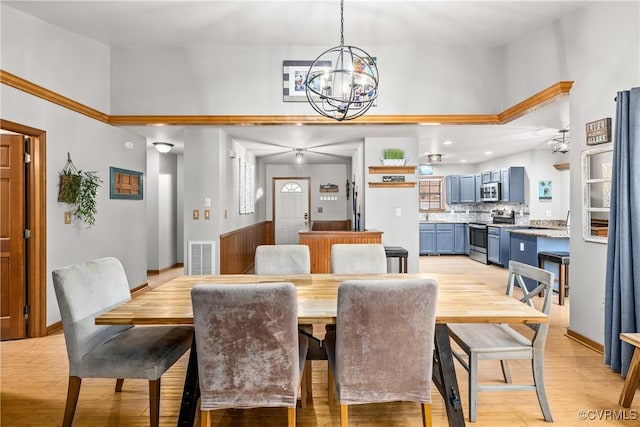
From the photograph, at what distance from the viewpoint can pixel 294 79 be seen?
4.18 meters

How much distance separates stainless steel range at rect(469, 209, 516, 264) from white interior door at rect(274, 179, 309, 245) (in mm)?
3884

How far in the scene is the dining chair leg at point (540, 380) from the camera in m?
1.95

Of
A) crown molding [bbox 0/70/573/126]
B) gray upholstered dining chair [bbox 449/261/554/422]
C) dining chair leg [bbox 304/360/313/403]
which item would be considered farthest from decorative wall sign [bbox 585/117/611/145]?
dining chair leg [bbox 304/360/313/403]

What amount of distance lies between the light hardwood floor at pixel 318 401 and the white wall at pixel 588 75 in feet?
1.58

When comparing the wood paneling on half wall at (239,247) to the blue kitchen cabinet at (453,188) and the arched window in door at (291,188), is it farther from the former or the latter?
the blue kitchen cabinet at (453,188)

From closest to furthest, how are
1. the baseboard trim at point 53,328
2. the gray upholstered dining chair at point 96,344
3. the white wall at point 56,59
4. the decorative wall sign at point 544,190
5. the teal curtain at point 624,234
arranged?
the gray upholstered dining chair at point 96,344 → the teal curtain at point 624,234 → the white wall at point 56,59 → the baseboard trim at point 53,328 → the decorative wall sign at point 544,190

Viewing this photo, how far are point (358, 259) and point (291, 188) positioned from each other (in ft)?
19.2

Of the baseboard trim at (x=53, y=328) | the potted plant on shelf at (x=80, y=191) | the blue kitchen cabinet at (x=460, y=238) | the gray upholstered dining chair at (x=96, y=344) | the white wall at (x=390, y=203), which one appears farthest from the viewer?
the blue kitchen cabinet at (x=460, y=238)

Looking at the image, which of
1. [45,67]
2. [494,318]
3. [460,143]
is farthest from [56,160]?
[460,143]

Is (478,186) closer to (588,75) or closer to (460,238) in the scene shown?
(460,238)

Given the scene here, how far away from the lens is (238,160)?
18.7 feet

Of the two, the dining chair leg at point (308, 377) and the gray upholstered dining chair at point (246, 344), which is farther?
the dining chair leg at point (308, 377)

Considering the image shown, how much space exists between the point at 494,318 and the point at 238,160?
483 cm

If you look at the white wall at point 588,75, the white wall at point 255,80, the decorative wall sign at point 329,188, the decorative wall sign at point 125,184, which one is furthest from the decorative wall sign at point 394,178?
the decorative wall sign at point 125,184
